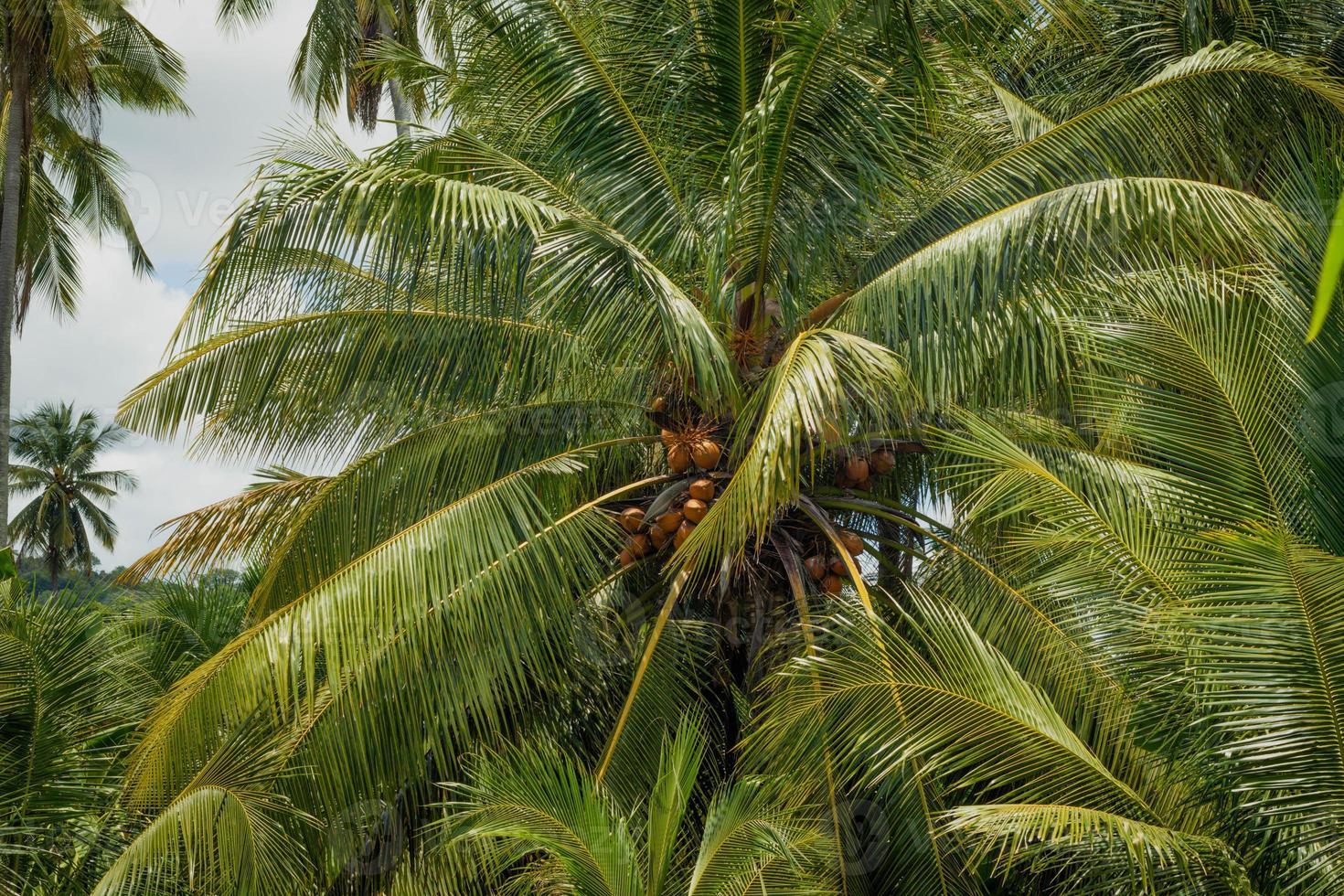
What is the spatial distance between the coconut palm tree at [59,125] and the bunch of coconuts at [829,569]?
13129 mm

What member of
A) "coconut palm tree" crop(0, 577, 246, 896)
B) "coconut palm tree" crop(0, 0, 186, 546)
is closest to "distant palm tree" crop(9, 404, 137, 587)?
"coconut palm tree" crop(0, 0, 186, 546)

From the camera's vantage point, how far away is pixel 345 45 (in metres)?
16.4

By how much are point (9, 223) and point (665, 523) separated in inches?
542

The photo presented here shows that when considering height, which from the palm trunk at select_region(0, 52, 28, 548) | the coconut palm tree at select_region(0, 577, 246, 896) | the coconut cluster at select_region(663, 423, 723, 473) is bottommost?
the coconut palm tree at select_region(0, 577, 246, 896)

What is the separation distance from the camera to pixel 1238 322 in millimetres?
4320

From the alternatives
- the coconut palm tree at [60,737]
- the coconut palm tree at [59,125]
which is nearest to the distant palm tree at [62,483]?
the coconut palm tree at [59,125]

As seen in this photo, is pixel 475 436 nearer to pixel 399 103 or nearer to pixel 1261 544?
pixel 1261 544

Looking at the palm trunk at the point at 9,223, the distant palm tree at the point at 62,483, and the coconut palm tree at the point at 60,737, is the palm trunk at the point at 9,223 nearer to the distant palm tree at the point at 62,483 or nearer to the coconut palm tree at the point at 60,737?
the coconut palm tree at the point at 60,737

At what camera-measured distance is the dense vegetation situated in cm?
418

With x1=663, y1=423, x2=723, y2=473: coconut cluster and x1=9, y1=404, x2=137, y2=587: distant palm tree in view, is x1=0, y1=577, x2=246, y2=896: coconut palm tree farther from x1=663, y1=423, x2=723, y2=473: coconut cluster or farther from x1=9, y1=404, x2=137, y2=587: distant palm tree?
x1=9, y1=404, x2=137, y2=587: distant palm tree

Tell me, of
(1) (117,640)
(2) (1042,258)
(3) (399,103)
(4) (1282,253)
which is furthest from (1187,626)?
(3) (399,103)

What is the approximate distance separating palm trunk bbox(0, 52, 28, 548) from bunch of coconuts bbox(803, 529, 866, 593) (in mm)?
13762

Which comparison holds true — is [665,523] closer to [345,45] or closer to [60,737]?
[60,737]

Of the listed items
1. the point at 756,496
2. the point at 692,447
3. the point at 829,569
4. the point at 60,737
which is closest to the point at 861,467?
the point at 829,569
